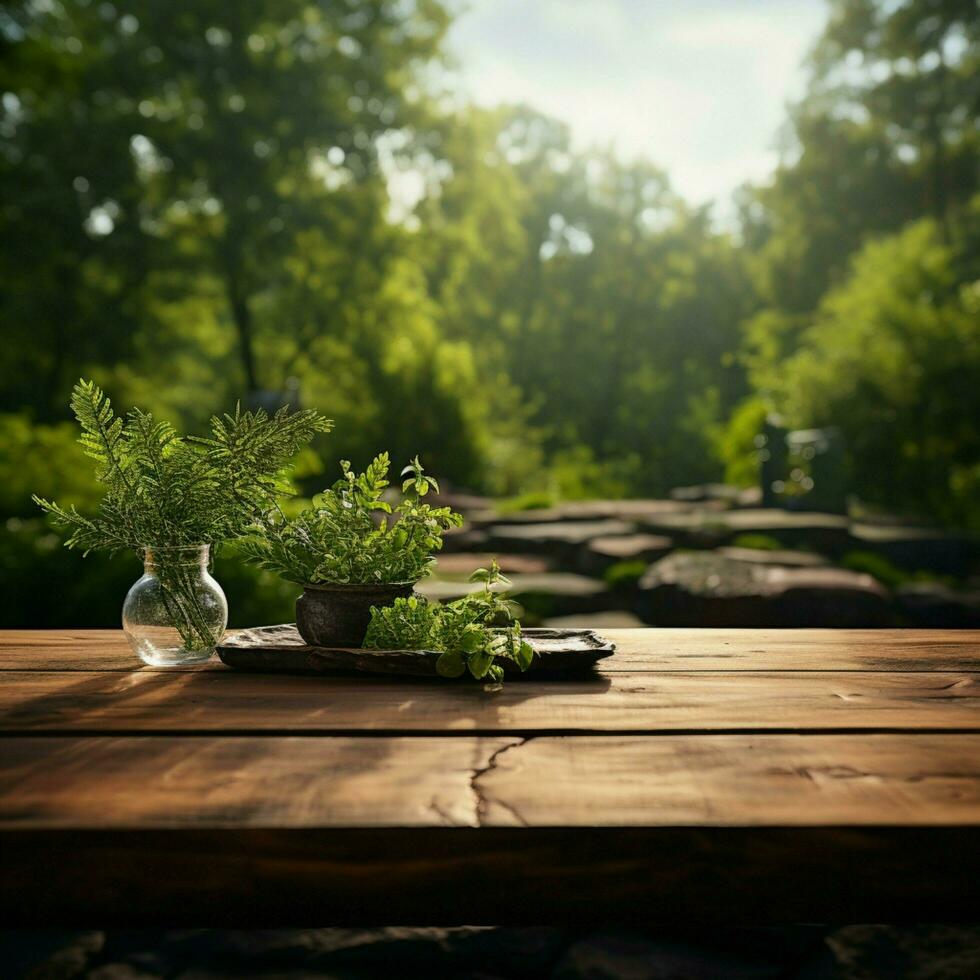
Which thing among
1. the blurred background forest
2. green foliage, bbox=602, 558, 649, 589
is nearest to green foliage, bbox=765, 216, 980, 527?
the blurred background forest

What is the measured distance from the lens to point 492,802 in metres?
1.05

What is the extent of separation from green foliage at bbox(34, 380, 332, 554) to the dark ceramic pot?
7.1 inches

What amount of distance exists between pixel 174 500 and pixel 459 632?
56cm

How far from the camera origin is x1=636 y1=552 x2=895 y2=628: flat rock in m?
4.96

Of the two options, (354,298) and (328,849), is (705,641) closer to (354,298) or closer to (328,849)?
(328,849)

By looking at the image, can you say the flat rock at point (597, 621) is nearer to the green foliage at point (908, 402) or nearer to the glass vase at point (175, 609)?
the glass vase at point (175, 609)

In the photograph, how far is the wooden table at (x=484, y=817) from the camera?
38.7 inches

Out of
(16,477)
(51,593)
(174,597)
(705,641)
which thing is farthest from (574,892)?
(16,477)

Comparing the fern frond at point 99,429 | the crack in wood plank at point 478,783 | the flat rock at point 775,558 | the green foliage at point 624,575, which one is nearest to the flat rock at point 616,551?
the green foliage at point 624,575

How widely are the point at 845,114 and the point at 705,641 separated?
83.9 ft

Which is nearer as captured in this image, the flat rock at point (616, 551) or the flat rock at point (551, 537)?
the flat rock at point (616, 551)

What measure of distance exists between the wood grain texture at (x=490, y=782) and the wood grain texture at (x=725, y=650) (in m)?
0.51

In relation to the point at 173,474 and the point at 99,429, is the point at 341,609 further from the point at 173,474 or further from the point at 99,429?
the point at 99,429

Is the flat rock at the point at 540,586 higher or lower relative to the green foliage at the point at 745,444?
lower
